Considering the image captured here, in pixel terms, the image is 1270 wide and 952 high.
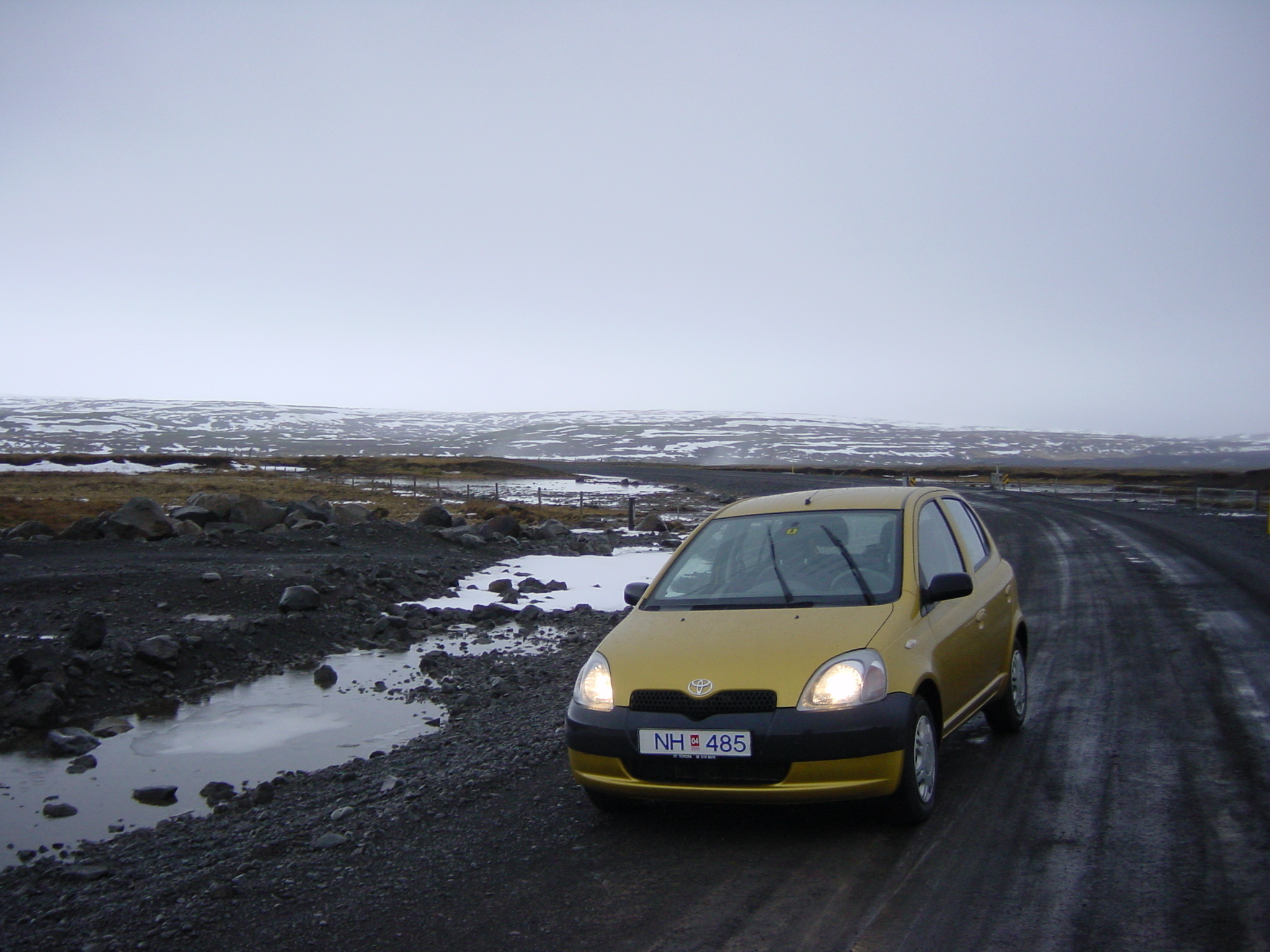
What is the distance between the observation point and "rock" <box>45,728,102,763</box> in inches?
301

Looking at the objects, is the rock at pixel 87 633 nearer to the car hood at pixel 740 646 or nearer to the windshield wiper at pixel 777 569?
the car hood at pixel 740 646

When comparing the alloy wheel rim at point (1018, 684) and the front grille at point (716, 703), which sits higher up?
the front grille at point (716, 703)

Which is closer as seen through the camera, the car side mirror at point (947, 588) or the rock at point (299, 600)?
the car side mirror at point (947, 588)

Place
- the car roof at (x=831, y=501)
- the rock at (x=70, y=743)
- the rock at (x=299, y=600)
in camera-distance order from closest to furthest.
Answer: the car roof at (x=831, y=501) → the rock at (x=70, y=743) → the rock at (x=299, y=600)

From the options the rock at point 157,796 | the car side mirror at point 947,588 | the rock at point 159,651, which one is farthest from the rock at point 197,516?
the car side mirror at point 947,588

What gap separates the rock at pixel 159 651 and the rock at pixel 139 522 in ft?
32.3

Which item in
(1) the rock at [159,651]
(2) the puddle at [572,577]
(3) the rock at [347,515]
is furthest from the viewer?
(3) the rock at [347,515]

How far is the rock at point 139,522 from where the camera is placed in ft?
61.4

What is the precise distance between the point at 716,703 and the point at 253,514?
19706 millimetres

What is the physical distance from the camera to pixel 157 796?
6461 millimetres

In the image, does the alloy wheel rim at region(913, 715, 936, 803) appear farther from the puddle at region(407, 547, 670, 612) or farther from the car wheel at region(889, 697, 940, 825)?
the puddle at region(407, 547, 670, 612)

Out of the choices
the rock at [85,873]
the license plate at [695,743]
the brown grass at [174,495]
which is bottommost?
the brown grass at [174,495]

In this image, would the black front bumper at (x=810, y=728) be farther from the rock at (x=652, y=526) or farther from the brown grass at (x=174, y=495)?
the brown grass at (x=174, y=495)

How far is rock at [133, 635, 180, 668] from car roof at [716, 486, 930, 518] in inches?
248
